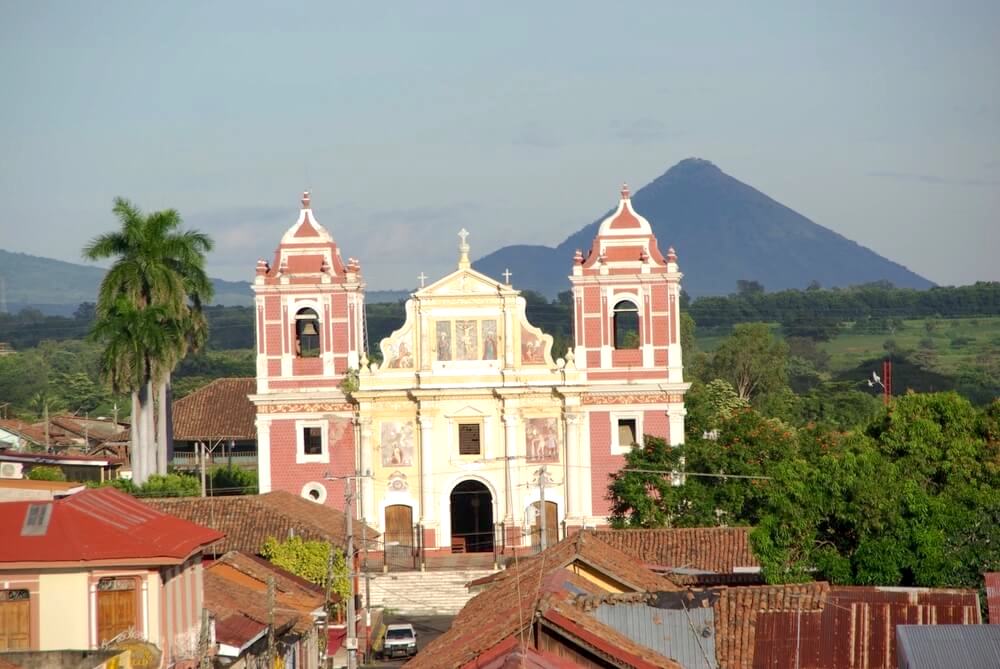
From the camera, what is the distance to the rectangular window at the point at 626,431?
71.3m

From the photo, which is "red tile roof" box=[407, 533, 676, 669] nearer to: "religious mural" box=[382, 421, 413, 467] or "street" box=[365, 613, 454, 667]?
"street" box=[365, 613, 454, 667]

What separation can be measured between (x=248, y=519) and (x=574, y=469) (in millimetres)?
19045

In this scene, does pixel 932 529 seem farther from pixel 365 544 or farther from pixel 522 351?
pixel 522 351

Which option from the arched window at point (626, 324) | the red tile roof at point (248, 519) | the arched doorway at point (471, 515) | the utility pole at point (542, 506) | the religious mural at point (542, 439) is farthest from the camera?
the arched window at point (626, 324)

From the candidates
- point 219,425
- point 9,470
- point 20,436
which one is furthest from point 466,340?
point 219,425

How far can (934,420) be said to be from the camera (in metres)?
53.2

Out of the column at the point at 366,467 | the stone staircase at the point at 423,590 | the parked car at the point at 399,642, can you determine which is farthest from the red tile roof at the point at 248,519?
the column at the point at 366,467

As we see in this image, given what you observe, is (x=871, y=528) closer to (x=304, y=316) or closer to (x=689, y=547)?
(x=689, y=547)

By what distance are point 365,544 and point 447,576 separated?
193 inches

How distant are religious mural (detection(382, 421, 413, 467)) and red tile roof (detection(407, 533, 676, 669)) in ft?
102

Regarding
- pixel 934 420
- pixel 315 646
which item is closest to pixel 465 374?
pixel 934 420

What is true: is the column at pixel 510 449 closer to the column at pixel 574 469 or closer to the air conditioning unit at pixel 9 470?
the column at pixel 574 469

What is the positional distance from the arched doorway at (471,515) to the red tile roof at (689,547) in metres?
19.4

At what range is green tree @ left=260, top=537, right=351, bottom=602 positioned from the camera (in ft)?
165
